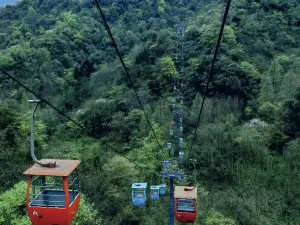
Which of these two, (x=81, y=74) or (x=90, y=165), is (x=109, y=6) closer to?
(x=81, y=74)

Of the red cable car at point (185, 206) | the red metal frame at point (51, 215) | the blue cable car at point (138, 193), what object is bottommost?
the blue cable car at point (138, 193)

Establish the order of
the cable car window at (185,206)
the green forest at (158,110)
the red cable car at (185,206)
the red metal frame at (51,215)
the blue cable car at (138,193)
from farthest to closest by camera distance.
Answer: the green forest at (158,110), the blue cable car at (138,193), the cable car window at (185,206), the red cable car at (185,206), the red metal frame at (51,215)

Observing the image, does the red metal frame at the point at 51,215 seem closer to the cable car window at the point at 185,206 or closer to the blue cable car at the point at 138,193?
the cable car window at the point at 185,206

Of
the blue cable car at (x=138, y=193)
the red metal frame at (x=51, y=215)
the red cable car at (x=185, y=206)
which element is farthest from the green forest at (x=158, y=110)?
the red metal frame at (x=51, y=215)

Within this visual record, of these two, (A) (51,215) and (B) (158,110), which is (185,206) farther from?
(B) (158,110)

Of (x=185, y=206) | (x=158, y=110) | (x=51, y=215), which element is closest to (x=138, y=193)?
(x=185, y=206)

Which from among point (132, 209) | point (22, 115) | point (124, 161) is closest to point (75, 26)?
point (22, 115)

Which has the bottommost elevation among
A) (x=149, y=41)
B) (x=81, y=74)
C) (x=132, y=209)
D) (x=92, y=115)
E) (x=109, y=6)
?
(x=132, y=209)

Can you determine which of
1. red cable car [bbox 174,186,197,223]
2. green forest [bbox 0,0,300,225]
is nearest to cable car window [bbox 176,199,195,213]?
red cable car [bbox 174,186,197,223]
